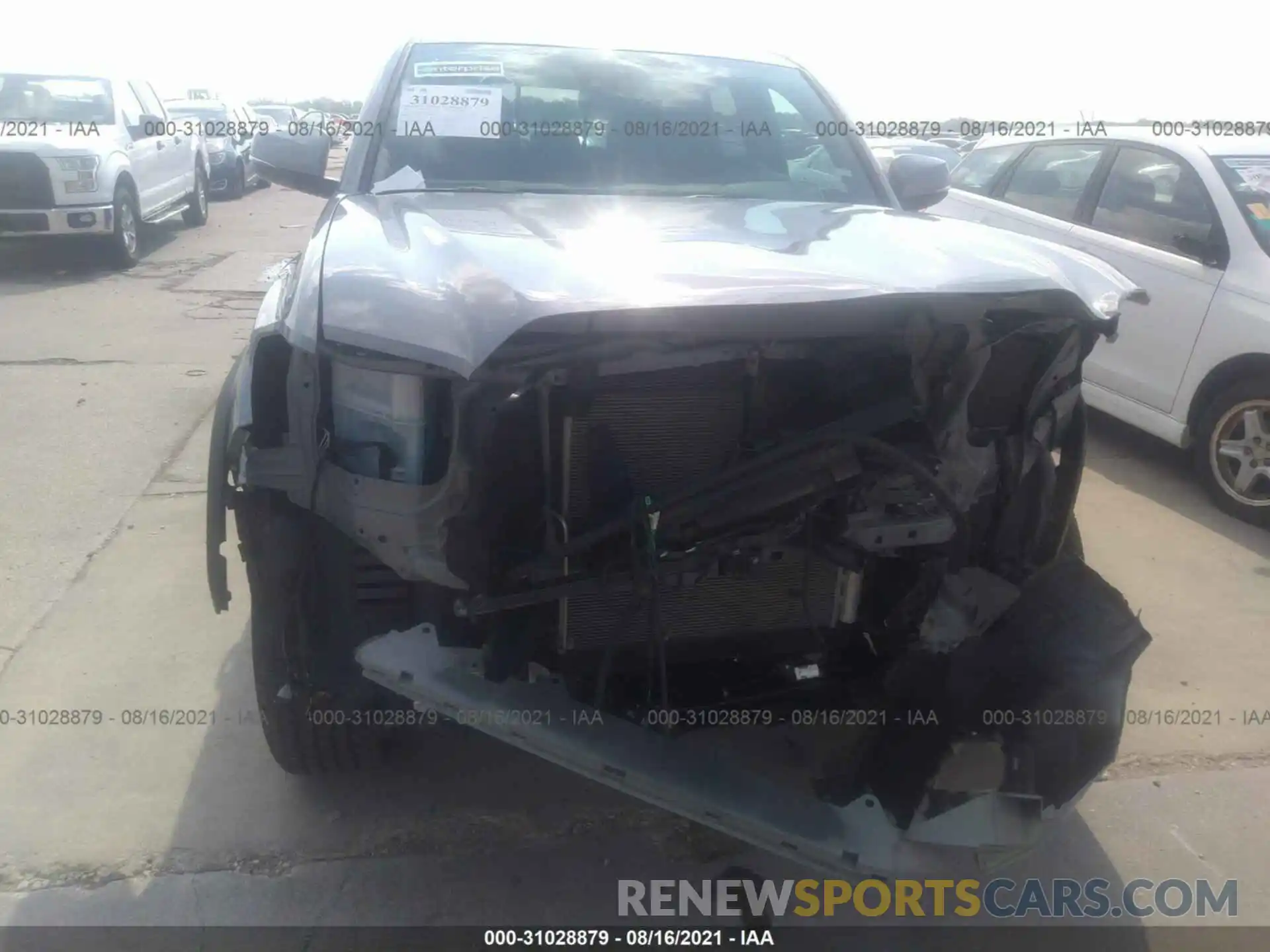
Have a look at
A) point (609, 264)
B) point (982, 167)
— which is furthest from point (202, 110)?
point (609, 264)

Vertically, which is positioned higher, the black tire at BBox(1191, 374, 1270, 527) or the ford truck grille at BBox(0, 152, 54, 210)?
the ford truck grille at BBox(0, 152, 54, 210)

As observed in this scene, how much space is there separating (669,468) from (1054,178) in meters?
4.53

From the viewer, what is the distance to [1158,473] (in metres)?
5.20

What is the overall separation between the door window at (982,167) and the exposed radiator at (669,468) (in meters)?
4.65

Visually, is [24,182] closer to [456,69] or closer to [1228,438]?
[456,69]

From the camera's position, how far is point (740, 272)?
211 cm

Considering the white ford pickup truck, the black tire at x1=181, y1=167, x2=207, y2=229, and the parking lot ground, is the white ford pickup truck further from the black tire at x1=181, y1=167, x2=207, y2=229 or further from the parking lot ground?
the parking lot ground

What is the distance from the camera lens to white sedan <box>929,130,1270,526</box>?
4.55 m

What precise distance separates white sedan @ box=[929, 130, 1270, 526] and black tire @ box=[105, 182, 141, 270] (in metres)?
8.31

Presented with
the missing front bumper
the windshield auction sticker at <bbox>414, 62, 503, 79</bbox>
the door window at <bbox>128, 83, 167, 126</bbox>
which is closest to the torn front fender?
the missing front bumper

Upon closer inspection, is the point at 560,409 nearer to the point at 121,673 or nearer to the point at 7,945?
the point at 7,945

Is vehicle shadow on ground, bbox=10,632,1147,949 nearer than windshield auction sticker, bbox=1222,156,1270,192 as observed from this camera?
Yes

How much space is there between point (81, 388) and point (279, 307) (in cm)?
433

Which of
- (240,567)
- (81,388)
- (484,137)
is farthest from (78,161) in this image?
(484,137)
